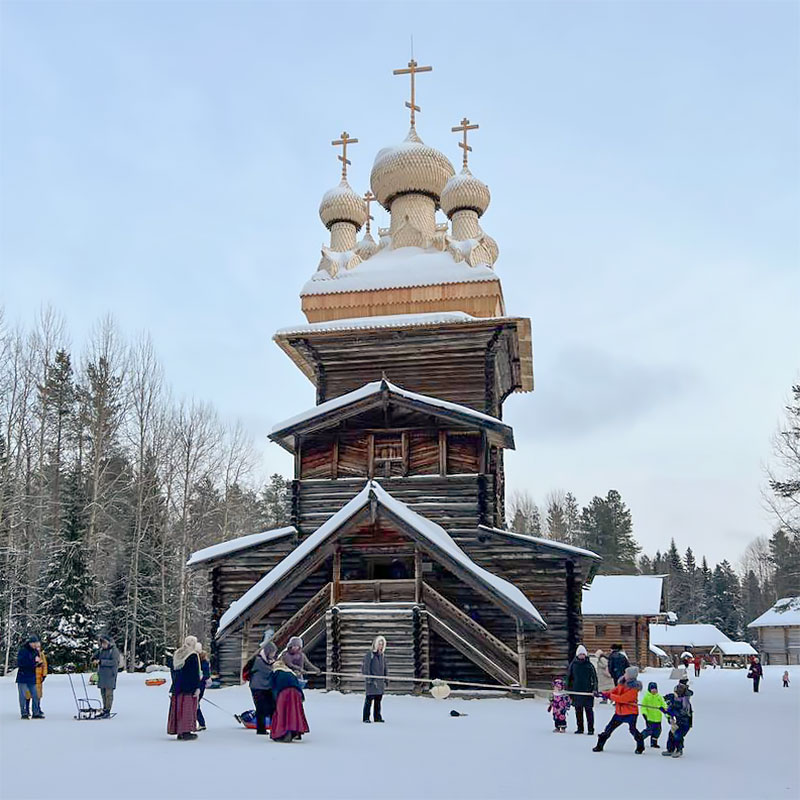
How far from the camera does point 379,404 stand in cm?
2445

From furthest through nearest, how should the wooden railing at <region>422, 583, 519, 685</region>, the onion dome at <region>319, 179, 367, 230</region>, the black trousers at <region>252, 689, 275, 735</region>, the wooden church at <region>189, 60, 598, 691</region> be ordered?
the onion dome at <region>319, 179, 367, 230</region>, the wooden church at <region>189, 60, 598, 691</region>, the wooden railing at <region>422, 583, 519, 685</region>, the black trousers at <region>252, 689, 275, 735</region>

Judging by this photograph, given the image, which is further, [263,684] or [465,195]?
[465,195]

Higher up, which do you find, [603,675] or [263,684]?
[263,684]

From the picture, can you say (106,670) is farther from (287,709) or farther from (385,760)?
(385,760)

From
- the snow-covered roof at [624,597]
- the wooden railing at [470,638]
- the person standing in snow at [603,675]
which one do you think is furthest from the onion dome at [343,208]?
the snow-covered roof at [624,597]

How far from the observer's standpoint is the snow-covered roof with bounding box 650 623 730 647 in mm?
62938

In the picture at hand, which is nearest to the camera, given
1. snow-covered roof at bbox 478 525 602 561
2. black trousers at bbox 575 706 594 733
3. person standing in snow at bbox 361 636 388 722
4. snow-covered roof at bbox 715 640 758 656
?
black trousers at bbox 575 706 594 733

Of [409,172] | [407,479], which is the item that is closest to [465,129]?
[409,172]

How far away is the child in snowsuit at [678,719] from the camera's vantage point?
12.0 m

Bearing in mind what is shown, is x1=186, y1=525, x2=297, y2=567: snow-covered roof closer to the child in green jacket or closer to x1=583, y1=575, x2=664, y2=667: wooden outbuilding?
the child in green jacket

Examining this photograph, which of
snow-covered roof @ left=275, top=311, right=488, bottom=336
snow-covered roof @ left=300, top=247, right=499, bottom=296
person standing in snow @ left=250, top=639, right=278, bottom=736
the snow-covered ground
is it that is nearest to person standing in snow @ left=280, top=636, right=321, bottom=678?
person standing in snow @ left=250, top=639, right=278, bottom=736

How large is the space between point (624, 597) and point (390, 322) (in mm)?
30574

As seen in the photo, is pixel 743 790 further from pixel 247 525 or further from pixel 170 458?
pixel 247 525

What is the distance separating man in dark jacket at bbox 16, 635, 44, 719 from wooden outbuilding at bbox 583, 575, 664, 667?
1520 inches
